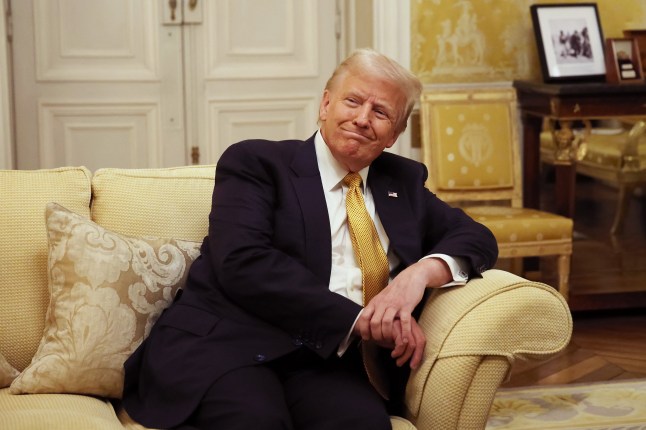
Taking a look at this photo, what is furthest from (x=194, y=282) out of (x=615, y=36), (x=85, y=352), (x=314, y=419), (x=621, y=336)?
(x=615, y=36)

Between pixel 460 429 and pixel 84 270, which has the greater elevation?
pixel 84 270

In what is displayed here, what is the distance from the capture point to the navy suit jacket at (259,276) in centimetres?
206

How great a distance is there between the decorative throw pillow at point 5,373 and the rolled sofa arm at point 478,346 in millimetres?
875

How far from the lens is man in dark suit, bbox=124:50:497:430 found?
6.60 ft

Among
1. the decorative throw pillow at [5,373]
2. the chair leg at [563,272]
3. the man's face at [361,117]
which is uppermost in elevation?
the man's face at [361,117]

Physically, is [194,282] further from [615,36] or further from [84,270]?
[615,36]

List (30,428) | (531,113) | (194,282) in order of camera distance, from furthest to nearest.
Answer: (531,113) → (194,282) → (30,428)

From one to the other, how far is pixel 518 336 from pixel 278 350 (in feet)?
1.69

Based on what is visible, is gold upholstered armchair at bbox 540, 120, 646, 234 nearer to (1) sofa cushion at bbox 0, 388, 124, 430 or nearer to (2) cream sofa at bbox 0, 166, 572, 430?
(2) cream sofa at bbox 0, 166, 572, 430

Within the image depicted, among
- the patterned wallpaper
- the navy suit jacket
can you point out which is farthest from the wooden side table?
the navy suit jacket

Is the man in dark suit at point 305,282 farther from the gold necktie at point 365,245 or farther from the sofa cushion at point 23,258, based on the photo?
the sofa cushion at point 23,258

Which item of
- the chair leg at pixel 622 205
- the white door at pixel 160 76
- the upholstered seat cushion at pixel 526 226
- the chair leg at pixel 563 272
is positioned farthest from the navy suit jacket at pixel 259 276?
the chair leg at pixel 622 205

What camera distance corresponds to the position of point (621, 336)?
4102 mm

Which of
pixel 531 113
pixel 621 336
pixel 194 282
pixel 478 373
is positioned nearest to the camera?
pixel 478 373
